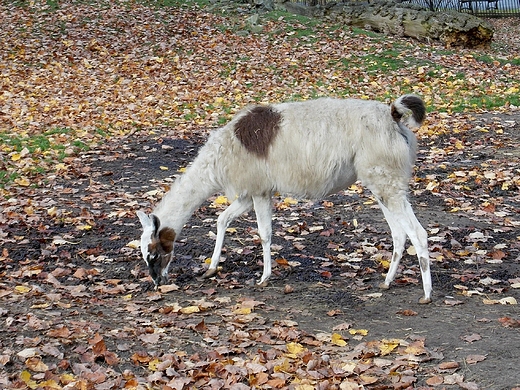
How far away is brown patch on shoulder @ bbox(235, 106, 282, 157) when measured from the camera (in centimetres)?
663

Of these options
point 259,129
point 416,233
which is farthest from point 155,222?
point 416,233

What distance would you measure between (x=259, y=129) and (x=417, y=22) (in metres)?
15.5

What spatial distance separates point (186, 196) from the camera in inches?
271

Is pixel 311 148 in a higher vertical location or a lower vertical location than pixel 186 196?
higher

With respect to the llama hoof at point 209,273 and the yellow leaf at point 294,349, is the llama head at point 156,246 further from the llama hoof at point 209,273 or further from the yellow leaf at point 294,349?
the yellow leaf at point 294,349

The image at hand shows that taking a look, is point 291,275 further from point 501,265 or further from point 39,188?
point 39,188

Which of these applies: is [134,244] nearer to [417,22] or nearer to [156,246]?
[156,246]

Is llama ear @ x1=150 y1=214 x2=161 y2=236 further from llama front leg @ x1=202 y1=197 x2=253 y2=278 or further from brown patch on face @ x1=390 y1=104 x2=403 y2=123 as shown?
brown patch on face @ x1=390 y1=104 x2=403 y2=123

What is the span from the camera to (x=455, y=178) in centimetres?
1016

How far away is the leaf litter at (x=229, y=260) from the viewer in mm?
4918

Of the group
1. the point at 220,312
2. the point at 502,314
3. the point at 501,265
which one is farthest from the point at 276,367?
the point at 501,265

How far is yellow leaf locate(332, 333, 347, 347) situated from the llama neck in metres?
2.09

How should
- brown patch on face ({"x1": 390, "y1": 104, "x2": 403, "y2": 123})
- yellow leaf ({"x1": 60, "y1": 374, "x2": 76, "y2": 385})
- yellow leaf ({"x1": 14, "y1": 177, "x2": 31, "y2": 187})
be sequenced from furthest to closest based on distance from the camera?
yellow leaf ({"x1": 14, "y1": 177, "x2": 31, "y2": 187}) < brown patch on face ({"x1": 390, "y1": 104, "x2": 403, "y2": 123}) < yellow leaf ({"x1": 60, "y1": 374, "x2": 76, "y2": 385})

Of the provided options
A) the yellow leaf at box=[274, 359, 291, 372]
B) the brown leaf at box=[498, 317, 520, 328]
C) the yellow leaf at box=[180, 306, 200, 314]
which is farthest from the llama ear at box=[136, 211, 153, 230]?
the brown leaf at box=[498, 317, 520, 328]
